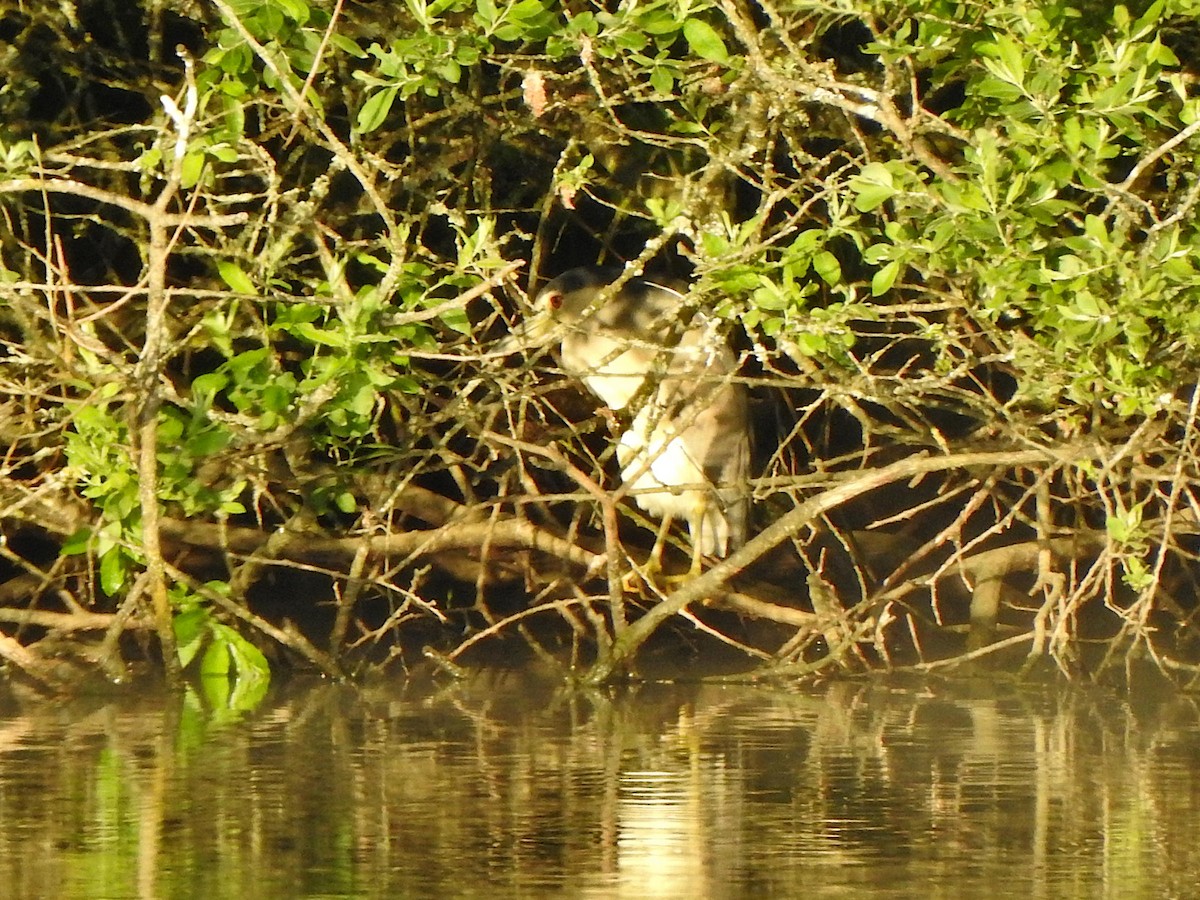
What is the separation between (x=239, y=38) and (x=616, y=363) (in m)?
2.62

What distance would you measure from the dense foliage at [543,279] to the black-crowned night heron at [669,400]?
0.17 metres

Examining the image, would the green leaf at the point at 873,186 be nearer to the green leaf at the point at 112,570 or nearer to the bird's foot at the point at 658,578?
the green leaf at the point at 112,570

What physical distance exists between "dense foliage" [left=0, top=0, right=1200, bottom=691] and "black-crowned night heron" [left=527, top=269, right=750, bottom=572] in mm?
170

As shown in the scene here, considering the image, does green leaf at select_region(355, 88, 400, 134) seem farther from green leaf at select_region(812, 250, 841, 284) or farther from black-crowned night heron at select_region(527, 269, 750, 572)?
black-crowned night heron at select_region(527, 269, 750, 572)

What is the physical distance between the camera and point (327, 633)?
6598mm

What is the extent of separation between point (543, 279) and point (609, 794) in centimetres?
314

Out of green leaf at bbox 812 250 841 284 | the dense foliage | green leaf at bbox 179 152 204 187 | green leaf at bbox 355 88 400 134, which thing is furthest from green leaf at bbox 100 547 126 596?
green leaf at bbox 812 250 841 284

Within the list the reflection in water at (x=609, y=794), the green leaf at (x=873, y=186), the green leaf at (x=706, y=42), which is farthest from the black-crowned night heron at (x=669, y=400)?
the green leaf at (x=873, y=186)

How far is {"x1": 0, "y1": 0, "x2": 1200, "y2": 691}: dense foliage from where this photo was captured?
4605mm

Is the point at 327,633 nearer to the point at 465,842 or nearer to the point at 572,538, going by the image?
the point at 572,538

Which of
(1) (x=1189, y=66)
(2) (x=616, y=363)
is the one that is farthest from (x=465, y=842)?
(2) (x=616, y=363)

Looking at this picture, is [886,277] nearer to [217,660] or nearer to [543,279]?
[217,660]

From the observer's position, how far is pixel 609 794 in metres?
4.31

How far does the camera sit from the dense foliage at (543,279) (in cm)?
461
